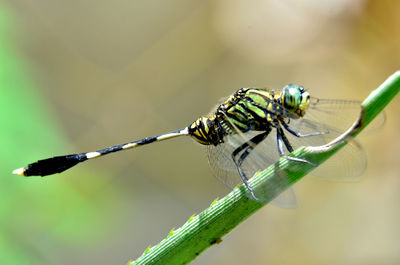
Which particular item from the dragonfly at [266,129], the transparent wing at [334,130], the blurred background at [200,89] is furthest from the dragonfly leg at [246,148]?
the blurred background at [200,89]

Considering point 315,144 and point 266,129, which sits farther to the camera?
point 266,129

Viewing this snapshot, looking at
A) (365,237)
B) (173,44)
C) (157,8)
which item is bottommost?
(365,237)

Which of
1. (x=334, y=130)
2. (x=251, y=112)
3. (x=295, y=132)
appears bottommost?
(x=334, y=130)

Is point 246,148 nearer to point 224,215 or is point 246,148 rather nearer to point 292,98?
point 292,98

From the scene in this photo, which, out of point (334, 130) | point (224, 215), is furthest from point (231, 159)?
point (224, 215)

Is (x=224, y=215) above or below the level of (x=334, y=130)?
below

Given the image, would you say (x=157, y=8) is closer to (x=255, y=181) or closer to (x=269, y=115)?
(x=269, y=115)

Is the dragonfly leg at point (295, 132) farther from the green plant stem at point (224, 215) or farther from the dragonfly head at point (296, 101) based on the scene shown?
the green plant stem at point (224, 215)

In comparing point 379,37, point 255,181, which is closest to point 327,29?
point 379,37
